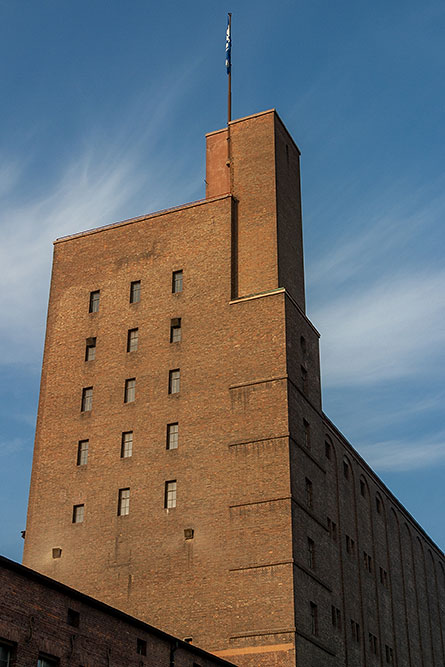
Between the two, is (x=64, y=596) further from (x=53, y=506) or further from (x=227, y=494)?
(x=53, y=506)

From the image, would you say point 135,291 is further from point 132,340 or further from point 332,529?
point 332,529

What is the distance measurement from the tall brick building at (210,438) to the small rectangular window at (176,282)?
135 millimetres

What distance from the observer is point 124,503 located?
168 ft

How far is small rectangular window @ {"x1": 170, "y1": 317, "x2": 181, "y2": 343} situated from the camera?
54.2 metres

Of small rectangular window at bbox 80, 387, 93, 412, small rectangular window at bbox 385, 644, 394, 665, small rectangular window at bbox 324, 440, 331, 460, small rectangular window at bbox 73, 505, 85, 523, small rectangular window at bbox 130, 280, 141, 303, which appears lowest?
small rectangular window at bbox 385, 644, 394, 665

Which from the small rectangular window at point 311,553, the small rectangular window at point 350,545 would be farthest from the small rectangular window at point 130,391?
the small rectangular window at point 350,545

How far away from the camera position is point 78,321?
57.4 meters

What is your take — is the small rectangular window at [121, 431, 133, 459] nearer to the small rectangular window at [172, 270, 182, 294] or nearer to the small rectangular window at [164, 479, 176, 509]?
the small rectangular window at [164, 479, 176, 509]

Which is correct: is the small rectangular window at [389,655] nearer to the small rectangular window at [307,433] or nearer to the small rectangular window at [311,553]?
the small rectangular window at [311,553]

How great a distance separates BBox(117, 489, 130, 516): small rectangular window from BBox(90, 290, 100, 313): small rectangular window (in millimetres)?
11715

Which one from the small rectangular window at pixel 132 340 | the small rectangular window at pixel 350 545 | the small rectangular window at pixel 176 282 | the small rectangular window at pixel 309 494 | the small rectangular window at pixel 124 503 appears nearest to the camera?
the small rectangular window at pixel 309 494

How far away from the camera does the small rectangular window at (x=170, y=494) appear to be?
164ft

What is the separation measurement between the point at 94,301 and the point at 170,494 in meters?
13.8

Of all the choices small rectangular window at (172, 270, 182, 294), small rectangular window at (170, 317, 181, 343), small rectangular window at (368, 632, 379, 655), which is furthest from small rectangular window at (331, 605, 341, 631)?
small rectangular window at (172, 270, 182, 294)
